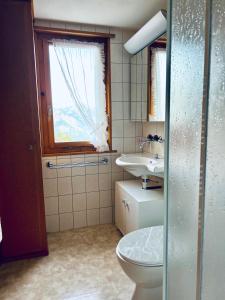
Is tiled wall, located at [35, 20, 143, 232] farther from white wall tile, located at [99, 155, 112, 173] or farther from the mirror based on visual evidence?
the mirror

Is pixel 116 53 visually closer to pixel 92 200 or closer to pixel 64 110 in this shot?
pixel 64 110

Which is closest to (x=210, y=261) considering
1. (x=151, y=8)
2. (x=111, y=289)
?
(x=111, y=289)

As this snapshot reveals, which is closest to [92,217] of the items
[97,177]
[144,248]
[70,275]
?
[97,177]

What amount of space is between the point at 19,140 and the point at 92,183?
990 mm

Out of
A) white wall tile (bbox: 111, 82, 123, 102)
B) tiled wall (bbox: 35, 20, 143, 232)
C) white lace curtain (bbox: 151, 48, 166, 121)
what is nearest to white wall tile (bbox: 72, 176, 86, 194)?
tiled wall (bbox: 35, 20, 143, 232)

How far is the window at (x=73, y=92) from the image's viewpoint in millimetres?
2307

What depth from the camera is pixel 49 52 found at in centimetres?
230

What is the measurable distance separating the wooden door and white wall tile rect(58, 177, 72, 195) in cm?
48

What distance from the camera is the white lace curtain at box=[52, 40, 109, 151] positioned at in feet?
7.62

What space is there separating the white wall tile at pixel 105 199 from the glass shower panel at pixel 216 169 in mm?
2110

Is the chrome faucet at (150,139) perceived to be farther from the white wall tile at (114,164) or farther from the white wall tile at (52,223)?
the white wall tile at (52,223)

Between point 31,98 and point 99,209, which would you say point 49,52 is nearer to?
point 31,98

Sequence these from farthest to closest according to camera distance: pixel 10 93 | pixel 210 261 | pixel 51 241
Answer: pixel 51 241
pixel 10 93
pixel 210 261

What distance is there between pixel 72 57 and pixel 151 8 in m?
0.88
